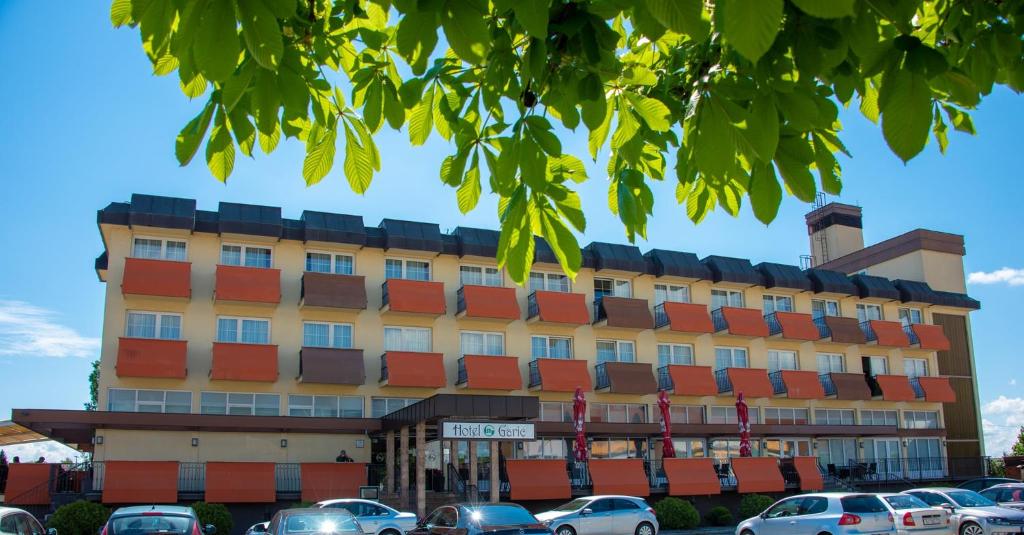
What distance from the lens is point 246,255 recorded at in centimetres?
3659

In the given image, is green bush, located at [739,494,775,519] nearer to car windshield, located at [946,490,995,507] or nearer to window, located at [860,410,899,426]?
car windshield, located at [946,490,995,507]

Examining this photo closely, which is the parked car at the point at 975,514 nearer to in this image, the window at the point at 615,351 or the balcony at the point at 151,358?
the window at the point at 615,351

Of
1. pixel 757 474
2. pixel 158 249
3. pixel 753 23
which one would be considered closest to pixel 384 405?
pixel 158 249

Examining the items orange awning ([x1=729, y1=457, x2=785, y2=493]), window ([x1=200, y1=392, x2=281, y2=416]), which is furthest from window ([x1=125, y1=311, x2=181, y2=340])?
orange awning ([x1=729, y1=457, x2=785, y2=493])

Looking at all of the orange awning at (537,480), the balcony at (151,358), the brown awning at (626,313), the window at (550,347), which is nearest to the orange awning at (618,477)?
the orange awning at (537,480)

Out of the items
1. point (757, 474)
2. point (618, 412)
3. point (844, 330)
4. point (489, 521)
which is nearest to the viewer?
point (489, 521)

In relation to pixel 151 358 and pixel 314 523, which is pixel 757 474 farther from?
pixel 314 523

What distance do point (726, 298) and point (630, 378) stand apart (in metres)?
8.61

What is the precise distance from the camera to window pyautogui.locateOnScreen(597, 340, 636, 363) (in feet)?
140

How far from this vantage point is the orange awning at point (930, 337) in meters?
50.7

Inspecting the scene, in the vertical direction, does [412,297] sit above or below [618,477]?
above

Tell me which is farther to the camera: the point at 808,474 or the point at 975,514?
the point at 808,474

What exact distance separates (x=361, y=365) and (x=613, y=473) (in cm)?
1147

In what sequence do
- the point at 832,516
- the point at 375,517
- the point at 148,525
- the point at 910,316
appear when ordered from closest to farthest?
the point at 148,525 → the point at 832,516 → the point at 375,517 → the point at 910,316
